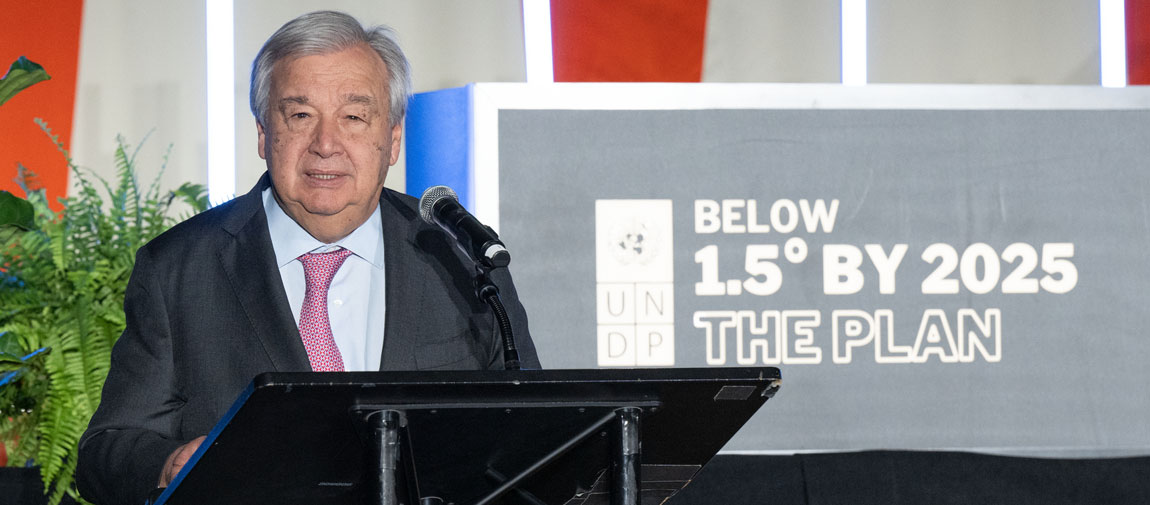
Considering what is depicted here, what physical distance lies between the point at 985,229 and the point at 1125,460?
63cm

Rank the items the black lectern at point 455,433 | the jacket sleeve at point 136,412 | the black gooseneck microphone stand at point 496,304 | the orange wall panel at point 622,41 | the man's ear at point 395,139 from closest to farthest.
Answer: the black lectern at point 455,433, the black gooseneck microphone stand at point 496,304, the jacket sleeve at point 136,412, the man's ear at point 395,139, the orange wall panel at point 622,41

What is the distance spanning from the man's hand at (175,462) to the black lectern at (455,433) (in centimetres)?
23

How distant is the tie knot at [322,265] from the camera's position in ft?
5.97

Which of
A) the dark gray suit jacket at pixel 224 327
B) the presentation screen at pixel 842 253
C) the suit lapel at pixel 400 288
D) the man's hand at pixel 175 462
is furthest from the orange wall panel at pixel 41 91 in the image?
the man's hand at pixel 175 462

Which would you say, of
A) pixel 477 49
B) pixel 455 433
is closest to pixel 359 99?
pixel 455 433

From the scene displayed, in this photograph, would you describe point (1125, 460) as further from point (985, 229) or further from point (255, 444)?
point (255, 444)

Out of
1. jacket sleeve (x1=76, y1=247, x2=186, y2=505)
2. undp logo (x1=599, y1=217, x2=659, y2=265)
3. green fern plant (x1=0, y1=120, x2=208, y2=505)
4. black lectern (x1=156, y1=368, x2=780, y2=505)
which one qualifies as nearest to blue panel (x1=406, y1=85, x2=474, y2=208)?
undp logo (x1=599, y1=217, x2=659, y2=265)

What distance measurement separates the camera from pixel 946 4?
4.35 m

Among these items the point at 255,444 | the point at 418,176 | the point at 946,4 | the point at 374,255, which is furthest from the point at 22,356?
the point at 946,4

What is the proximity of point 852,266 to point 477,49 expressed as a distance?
1884 millimetres

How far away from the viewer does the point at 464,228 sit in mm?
1463

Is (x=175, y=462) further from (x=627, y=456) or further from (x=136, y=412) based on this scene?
(x=627, y=456)

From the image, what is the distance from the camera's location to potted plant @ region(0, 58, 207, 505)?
8.68 ft

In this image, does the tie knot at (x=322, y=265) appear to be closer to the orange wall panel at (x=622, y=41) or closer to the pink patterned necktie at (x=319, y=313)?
the pink patterned necktie at (x=319, y=313)
